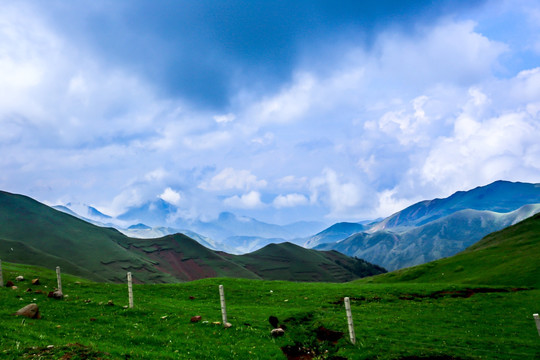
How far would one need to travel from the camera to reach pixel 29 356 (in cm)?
1559

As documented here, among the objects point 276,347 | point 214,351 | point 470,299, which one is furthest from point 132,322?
point 470,299

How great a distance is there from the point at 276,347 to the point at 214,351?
15.0ft

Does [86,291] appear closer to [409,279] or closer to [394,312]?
[394,312]

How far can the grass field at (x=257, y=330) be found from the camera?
63.2 feet

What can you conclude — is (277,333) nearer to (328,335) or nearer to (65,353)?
(328,335)

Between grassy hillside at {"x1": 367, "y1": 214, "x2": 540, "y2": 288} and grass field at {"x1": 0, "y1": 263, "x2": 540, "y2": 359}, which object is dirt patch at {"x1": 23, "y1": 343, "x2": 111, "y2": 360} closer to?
grass field at {"x1": 0, "y1": 263, "x2": 540, "y2": 359}

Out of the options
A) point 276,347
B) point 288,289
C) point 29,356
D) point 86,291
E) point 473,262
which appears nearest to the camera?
point 29,356

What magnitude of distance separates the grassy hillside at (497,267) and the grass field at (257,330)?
81.6ft

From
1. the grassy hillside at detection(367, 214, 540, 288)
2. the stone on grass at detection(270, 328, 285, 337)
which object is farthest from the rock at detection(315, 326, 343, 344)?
the grassy hillside at detection(367, 214, 540, 288)

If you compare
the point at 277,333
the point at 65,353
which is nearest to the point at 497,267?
the point at 277,333

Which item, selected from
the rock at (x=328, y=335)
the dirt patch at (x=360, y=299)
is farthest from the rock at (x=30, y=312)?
the dirt patch at (x=360, y=299)

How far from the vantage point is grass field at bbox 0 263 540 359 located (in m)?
19.3

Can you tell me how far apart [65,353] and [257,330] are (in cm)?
1390

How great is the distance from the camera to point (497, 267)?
249ft
